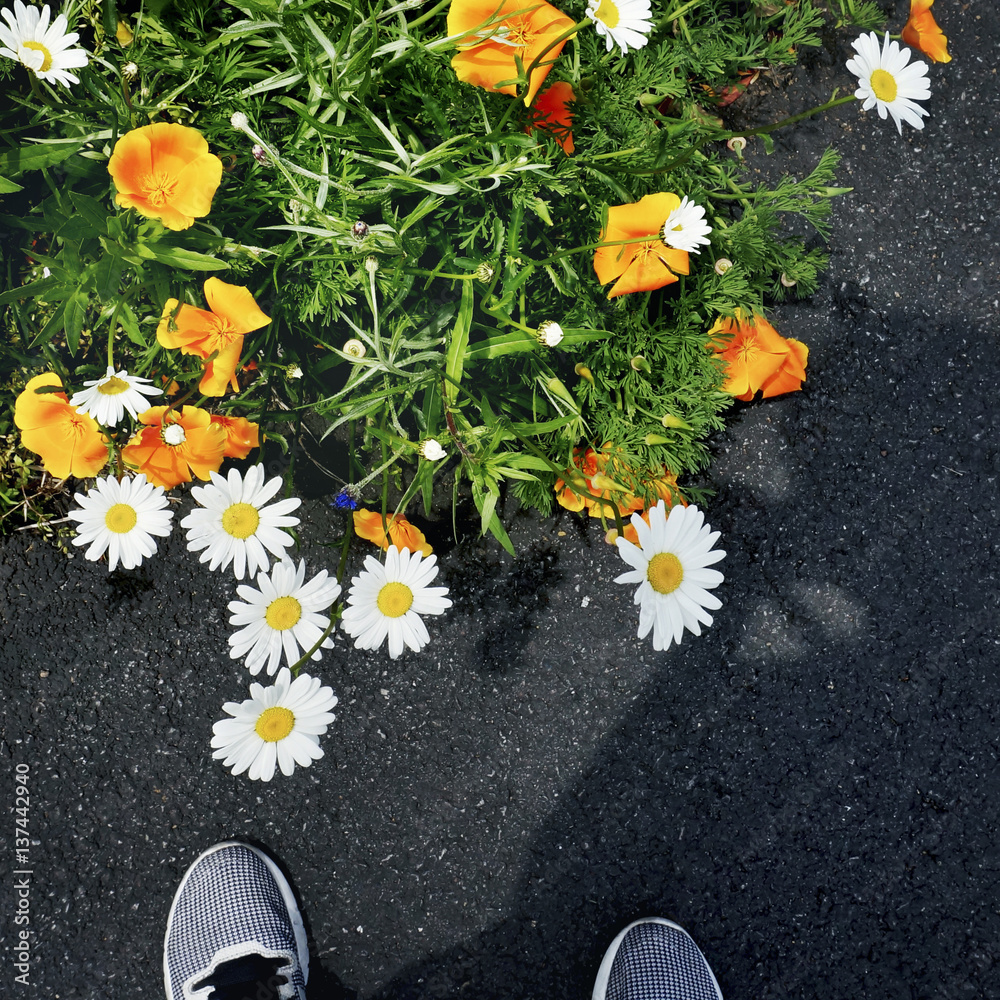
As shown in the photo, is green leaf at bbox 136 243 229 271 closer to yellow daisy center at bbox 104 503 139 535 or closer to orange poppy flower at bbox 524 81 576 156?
yellow daisy center at bbox 104 503 139 535

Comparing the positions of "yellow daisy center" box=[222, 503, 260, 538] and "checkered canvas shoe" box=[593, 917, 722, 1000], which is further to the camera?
"checkered canvas shoe" box=[593, 917, 722, 1000]

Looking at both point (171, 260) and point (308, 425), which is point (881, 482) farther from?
point (171, 260)

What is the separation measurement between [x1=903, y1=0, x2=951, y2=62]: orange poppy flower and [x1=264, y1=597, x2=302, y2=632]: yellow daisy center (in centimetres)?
143

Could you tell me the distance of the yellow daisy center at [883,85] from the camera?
3.92 ft

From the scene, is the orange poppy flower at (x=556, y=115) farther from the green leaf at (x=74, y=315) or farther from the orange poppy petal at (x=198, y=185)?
the green leaf at (x=74, y=315)

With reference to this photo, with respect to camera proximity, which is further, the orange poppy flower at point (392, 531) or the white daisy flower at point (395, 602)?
the orange poppy flower at point (392, 531)

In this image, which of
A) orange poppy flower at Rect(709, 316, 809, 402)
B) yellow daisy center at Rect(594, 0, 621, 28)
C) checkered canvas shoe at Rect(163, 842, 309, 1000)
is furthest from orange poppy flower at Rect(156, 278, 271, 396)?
checkered canvas shoe at Rect(163, 842, 309, 1000)

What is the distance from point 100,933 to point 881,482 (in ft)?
7.01

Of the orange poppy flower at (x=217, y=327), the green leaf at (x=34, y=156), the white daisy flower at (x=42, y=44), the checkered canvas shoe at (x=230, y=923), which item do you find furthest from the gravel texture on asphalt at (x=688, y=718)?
the white daisy flower at (x=42, y=44)

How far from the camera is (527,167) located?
3.37 feet

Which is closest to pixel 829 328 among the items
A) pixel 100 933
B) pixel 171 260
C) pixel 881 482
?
pixel 881 482

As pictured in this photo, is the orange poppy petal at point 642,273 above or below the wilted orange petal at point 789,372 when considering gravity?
above

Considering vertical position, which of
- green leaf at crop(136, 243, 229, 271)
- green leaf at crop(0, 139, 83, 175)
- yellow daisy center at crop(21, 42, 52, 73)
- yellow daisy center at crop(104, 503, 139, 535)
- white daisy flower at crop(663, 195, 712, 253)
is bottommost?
Result: yellow daisy center at crop(104, 503, 139, 535)

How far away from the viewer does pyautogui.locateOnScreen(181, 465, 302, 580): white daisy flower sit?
114cm
